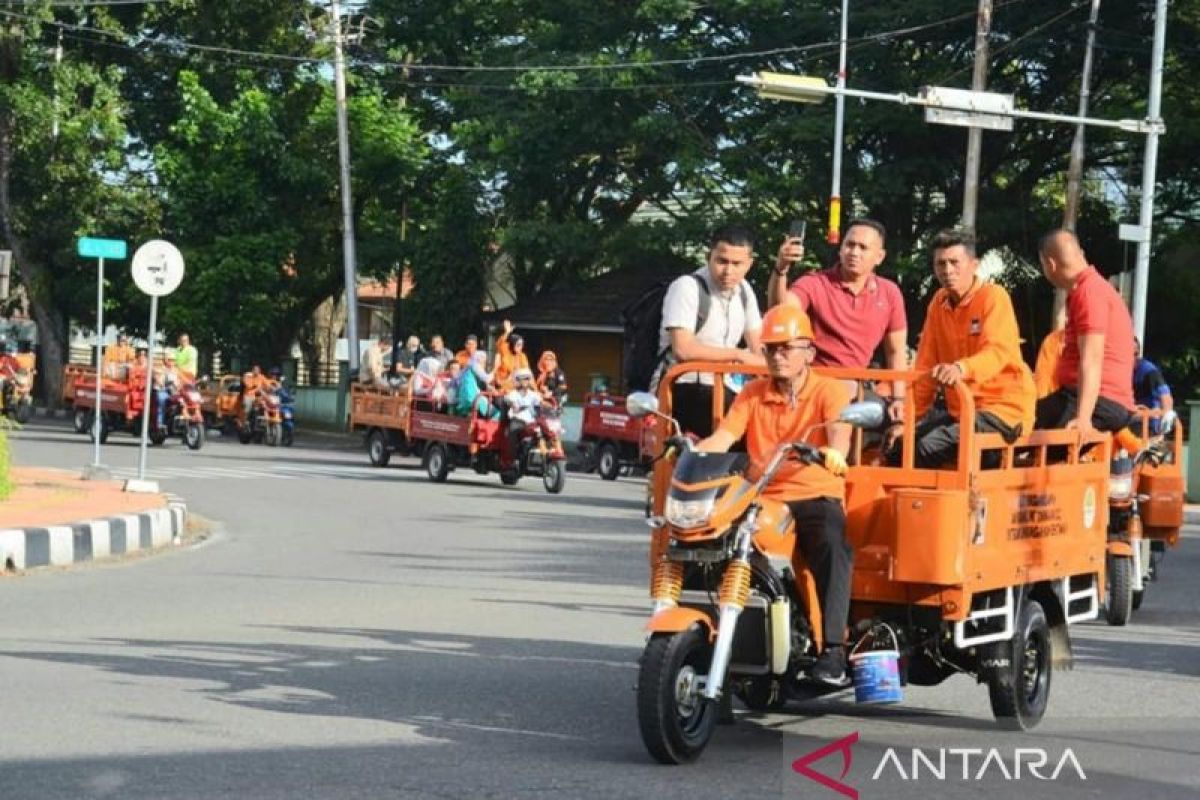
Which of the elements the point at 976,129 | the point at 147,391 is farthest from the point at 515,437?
the point at 976,129

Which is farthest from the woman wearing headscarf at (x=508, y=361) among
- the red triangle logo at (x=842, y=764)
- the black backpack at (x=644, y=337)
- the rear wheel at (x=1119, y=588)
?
the red triangle logo at (x=842, y=764)

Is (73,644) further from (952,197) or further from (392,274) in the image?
(392,274)

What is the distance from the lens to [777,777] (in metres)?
7.77

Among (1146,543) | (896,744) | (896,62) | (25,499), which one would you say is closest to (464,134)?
(896,62)

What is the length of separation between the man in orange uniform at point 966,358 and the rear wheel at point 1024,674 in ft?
2.55

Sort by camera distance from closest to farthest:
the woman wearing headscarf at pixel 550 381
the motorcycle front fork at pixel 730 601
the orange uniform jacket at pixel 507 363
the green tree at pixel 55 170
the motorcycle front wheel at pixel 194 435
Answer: the motorcycle front fork at pixel 730 601, the orange uniform jacket at pixel 507 363, the woman wearing headscarf at pixel 550 381, the motorcycle front wheel at pixel 194 435, the green tree at pixel 55 170

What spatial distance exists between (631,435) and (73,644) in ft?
73.8

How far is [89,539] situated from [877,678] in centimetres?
A: 964

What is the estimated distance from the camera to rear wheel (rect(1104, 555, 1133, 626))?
1348 centimetres

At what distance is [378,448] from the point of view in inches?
1319

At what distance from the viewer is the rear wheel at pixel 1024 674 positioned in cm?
905

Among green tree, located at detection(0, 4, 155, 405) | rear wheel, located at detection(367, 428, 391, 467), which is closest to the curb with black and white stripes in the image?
rear wheel, located at detection(367, 428, 391, 467)

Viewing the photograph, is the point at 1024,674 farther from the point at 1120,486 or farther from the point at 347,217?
the point at 347,217

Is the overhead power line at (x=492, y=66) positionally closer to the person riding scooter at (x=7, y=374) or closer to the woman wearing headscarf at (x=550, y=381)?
the person riding scooter at (x=7, y=374)
